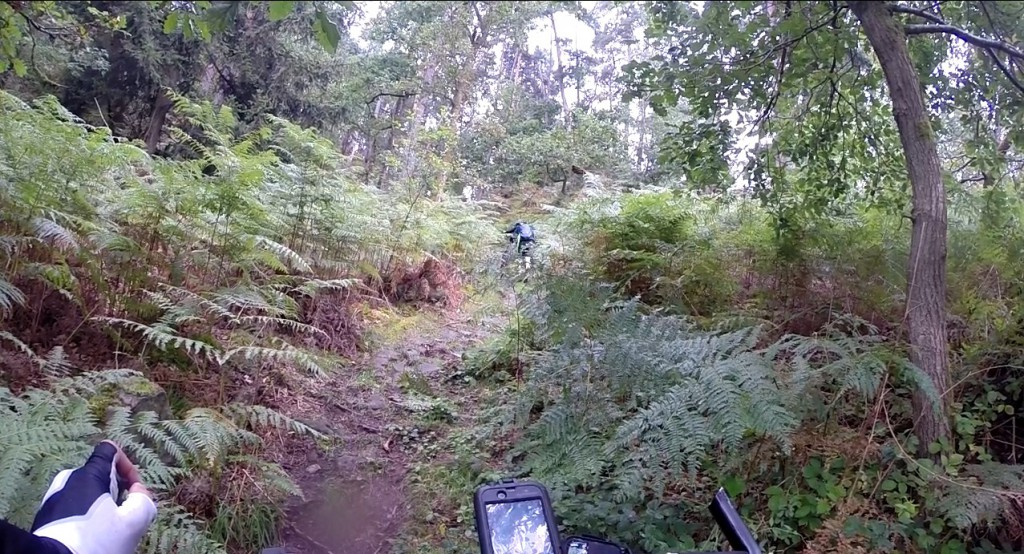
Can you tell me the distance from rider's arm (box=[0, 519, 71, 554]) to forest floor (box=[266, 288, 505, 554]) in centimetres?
201

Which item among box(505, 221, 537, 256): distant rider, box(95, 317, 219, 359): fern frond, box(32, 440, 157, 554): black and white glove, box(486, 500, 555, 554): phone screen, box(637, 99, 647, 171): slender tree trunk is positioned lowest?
box(95, 317, 219, 359): fern frond

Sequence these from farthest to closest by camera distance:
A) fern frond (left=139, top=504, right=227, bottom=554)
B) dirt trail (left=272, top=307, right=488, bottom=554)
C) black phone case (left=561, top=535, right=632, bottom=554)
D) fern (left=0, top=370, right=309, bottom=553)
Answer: dirt trail (left=272, top=307, right=488, bottom=554) → fern frond (left=139, top=504, right=227, bottom=554) → fern (left=0, top=370, right=309, bottom=553) → black phone case (left=561, top=535, right=632, bottom=554)

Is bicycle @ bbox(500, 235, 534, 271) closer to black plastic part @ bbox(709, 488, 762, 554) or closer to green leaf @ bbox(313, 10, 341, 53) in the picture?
green leaf @ bbox(313, 10, 341, 53)

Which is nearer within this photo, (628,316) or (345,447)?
(628,316)

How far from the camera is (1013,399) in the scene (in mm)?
2938

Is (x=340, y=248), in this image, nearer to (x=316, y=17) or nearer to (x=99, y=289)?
(x=99, y=289)

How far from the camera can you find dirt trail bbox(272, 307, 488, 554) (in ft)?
11.3

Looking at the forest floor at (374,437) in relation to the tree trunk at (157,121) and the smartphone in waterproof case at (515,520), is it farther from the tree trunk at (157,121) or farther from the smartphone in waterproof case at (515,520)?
the tree trunk at (157,121)

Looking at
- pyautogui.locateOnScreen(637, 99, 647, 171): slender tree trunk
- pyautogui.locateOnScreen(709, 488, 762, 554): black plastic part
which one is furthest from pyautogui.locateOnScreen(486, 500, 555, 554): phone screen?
pyautogui.locateOnScreen(637, 99, 647, 171): slender tree trunk

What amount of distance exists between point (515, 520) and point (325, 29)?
140 cm

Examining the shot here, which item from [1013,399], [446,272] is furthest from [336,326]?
[1013,399]

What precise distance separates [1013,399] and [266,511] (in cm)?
373

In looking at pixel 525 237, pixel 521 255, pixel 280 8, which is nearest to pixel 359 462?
pixel 521 255

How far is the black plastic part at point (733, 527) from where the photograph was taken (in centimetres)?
147
